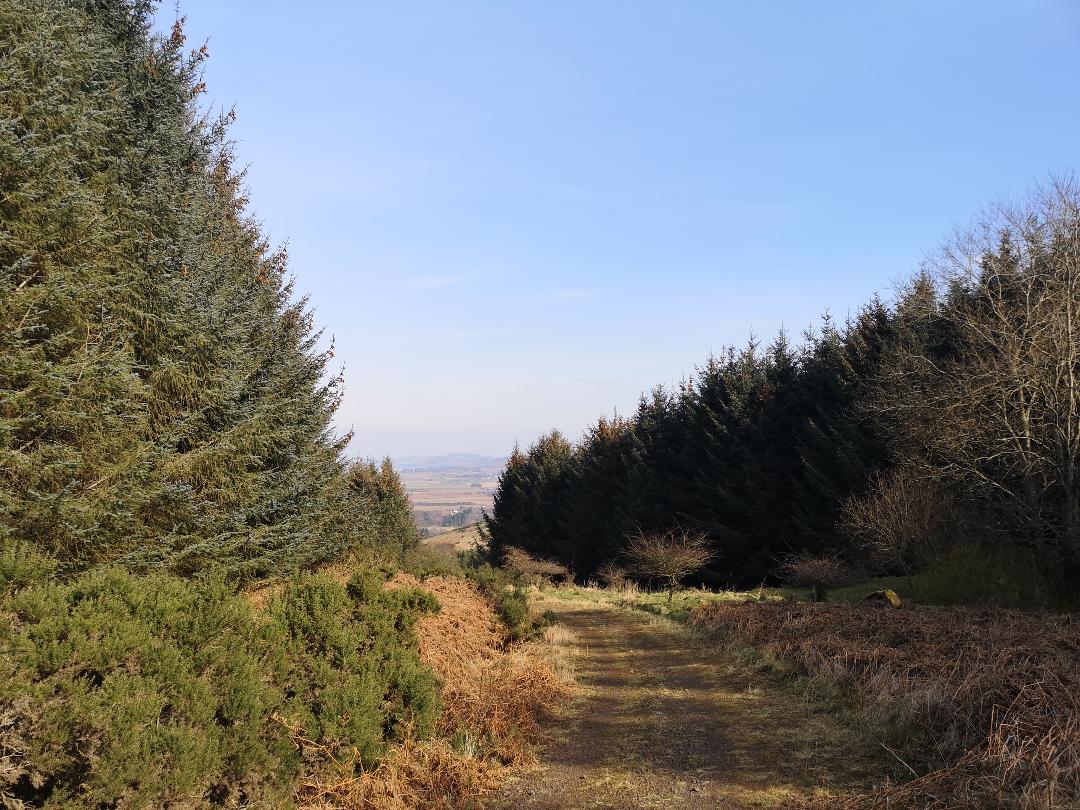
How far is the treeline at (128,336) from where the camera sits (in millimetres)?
7766

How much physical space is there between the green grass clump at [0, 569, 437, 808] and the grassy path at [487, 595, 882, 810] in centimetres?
162

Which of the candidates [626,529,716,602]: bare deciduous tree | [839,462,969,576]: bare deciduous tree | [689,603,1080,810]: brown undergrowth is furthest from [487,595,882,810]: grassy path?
[626,529,716,602]: bare deciduous tree

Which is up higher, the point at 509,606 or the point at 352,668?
the point at 352,668

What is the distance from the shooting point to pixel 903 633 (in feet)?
31.2

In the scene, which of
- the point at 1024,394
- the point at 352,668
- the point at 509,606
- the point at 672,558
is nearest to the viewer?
the point at 352,668

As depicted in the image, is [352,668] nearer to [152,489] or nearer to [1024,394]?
[152,489]

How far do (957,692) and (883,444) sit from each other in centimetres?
2128

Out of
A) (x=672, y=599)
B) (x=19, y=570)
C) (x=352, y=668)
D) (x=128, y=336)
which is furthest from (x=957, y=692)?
(x=672, y=599)

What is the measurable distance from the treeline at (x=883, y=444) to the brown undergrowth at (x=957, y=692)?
6583 millimetres

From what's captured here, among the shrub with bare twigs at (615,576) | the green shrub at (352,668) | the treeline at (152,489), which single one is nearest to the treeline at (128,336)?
the treeline at (152,489)

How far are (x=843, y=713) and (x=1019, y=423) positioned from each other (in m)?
14.2

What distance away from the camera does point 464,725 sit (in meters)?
6.46

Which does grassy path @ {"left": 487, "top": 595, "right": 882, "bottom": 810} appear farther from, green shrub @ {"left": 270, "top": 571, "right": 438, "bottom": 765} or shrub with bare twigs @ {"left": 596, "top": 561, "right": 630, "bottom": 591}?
shrub with bare twigs @ {"left": 596, "top": 561, "right": 630, "bottom": 591}

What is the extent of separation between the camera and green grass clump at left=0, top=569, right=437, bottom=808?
3.14 metres
